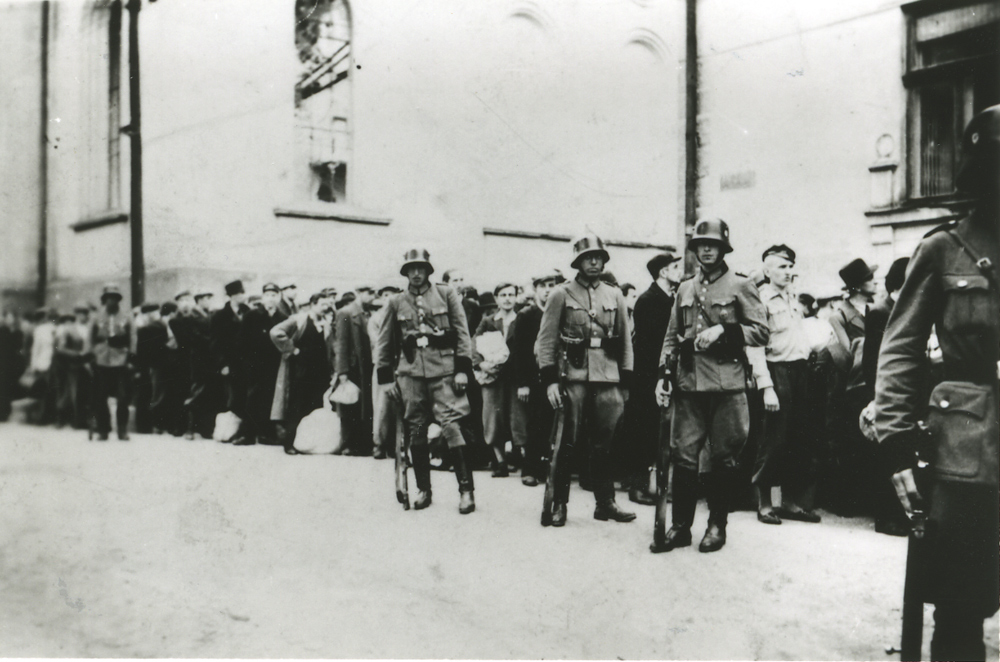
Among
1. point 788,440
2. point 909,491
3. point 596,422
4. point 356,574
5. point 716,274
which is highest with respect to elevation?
point 716,274

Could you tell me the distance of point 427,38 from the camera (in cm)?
479

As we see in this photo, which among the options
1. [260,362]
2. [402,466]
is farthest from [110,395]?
[402,466]

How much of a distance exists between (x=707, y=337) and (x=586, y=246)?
1.03m

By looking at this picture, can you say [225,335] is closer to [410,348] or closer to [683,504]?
[410,348]

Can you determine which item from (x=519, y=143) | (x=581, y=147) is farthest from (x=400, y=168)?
(x=581, y=147)

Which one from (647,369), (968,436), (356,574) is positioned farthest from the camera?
(647,369)

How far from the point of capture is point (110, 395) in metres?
5.17

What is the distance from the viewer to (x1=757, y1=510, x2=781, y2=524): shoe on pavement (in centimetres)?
510

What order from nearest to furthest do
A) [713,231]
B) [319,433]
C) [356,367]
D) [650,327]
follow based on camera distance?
[713,231] → [650,327] → [356,367] → [319,433]

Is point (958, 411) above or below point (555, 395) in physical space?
above

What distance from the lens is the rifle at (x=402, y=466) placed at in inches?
213

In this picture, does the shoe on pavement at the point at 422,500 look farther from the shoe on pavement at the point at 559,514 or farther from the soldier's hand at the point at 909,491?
the soldier's hand at the point at 909,491

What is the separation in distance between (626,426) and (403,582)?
2.31m

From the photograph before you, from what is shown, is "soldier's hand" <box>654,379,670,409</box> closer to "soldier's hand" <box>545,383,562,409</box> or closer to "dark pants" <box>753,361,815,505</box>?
"soldier's hand" <box>545,383,562,409</box>
